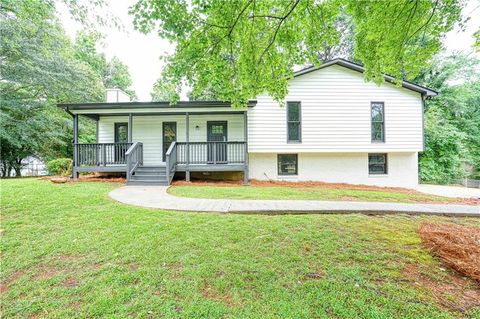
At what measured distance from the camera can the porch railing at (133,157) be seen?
976 centimetres

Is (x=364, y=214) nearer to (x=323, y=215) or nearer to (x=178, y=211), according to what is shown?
(x=323, y=215)

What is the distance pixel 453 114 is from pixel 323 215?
2219cm

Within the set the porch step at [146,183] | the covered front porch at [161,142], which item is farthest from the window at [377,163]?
the porch step at [146,183]

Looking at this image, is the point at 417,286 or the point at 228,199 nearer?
the point at 417,286

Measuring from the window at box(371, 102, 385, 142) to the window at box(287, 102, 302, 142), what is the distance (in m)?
3.98

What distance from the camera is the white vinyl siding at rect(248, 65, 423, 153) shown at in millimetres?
11648

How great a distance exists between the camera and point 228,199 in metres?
6.79

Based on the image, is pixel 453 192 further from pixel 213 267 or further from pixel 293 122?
pixel 213 267

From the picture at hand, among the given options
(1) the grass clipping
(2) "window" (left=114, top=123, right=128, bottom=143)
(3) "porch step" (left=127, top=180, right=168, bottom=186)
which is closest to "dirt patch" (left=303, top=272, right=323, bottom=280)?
(1) the grass clipping

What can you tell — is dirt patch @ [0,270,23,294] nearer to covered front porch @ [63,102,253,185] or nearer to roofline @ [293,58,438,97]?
covered front porch @ [63,102,253,185]

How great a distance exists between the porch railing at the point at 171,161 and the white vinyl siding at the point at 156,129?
1855 mm

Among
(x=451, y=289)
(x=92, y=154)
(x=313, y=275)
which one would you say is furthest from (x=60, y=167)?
(x=451, y=289)

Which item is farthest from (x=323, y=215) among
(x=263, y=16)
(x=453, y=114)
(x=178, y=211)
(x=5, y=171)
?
(x=5, y=171)

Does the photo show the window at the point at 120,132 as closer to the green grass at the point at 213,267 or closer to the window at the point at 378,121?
the green grass at the point at 213,267
